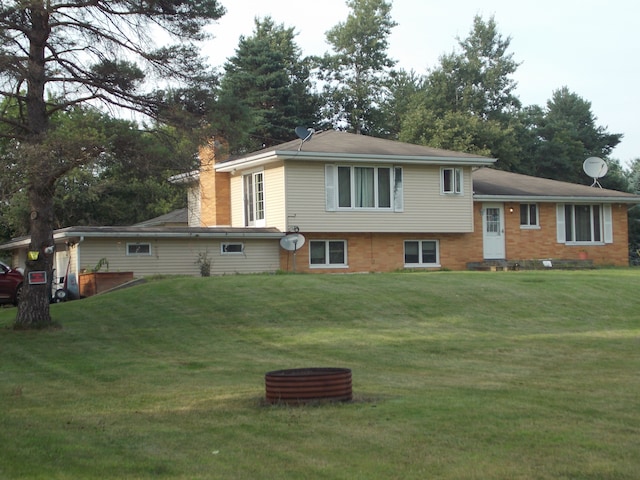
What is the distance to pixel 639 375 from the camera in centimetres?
1189

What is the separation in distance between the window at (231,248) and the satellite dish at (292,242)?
1440 mm

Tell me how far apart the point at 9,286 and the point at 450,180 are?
1595cm

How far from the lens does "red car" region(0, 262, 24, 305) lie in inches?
1083

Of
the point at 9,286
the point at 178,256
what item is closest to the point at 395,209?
the point at 178,256

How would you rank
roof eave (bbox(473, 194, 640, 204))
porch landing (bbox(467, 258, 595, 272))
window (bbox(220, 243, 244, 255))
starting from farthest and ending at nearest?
roof eave (bbox(473, 194, 640, 204)), porch landing (bbox(467, 258, 595, 272)), window (bbox(220, 243, 244, 255))

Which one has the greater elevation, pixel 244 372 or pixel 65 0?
pixel 65 0

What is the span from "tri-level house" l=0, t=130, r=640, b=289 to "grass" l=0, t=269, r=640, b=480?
14.8 ft

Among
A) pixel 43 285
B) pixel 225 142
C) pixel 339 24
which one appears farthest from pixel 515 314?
pixel 339 24

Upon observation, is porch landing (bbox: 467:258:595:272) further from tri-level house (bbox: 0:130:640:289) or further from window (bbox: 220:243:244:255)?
window (bbox: 220:243:244:255)

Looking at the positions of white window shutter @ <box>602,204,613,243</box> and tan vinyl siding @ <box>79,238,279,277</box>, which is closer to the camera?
tan vinyl siding @ <box>79,238,279,277</box>

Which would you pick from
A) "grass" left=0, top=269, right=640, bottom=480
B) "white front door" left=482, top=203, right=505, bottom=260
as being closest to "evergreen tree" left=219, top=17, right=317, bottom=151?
"white front door" left=482, top=203, right=505, bottom=260

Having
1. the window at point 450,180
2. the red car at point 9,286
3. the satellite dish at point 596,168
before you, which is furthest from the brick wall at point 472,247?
the red car at point 9,286

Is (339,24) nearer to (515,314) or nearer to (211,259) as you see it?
(211,259)

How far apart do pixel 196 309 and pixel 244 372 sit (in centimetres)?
686
